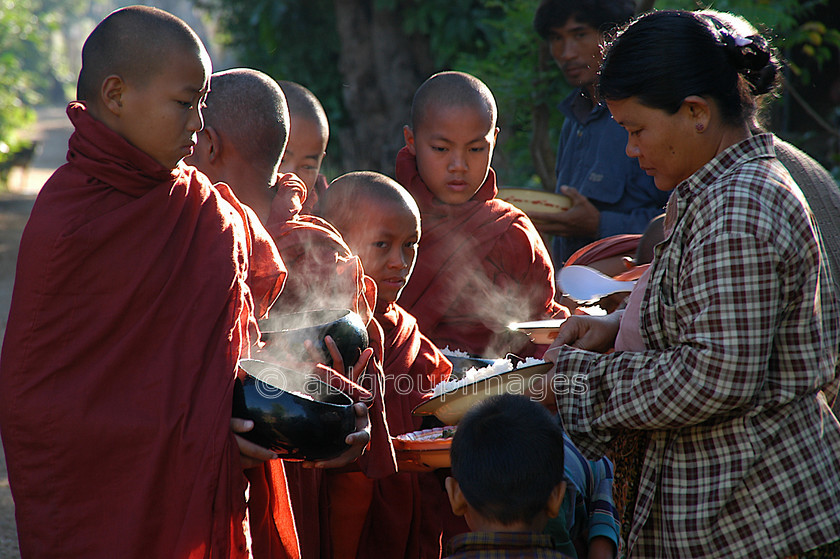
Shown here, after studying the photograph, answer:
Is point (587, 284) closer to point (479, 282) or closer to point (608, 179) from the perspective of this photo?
point (479, 282)

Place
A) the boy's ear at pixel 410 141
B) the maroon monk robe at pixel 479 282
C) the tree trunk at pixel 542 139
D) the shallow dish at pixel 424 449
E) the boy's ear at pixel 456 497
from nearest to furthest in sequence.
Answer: the boy's ear at pixel 456 497
the shallow dish at pixel 424 449
the maroon monk robe at pixel 479 282
the boy's ear at pixel 410 141
the tree trunk at pixel 542 139

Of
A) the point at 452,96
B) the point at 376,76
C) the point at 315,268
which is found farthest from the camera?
the point at 376,76

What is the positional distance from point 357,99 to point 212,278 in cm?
836

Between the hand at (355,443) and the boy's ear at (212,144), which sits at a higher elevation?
the boy's ear at (212,144)

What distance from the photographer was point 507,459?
2059 mm

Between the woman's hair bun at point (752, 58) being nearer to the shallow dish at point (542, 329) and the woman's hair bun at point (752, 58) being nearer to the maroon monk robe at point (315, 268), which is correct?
the shallow dish at point (542, 329)

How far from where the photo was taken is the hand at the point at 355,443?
6.98 feet

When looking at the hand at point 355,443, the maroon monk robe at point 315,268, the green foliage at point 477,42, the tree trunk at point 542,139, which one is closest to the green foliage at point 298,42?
the green foliage at point 477,42

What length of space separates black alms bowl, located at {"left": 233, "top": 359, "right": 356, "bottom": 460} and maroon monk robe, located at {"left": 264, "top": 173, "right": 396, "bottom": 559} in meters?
0.39

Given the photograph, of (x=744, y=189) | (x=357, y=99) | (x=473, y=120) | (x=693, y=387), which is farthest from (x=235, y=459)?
(x=357, y=99)

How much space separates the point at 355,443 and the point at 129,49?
43.0 inches

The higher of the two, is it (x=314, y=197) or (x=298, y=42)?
(x=314, y=197)

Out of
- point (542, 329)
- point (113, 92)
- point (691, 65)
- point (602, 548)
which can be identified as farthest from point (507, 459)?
point (113, 92)

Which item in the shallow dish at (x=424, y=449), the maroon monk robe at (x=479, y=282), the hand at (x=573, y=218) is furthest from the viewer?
the hand at (x=573, y=218)
